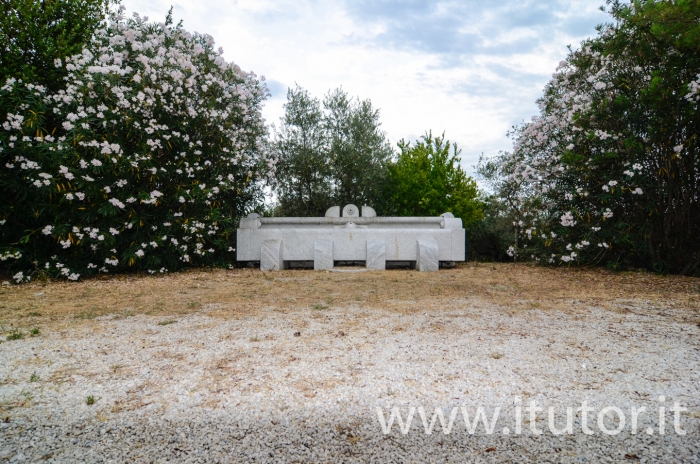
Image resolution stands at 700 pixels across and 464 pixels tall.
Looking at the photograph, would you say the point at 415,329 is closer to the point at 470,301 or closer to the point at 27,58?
the point at 470,301

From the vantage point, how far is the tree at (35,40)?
27.5 ft

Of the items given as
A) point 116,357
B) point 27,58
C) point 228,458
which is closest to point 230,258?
point 27,58

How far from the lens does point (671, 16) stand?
5.74m

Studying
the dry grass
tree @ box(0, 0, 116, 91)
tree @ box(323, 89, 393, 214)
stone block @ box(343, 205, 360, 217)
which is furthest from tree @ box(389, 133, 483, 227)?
tree @ box(0, 0, 116, 91)

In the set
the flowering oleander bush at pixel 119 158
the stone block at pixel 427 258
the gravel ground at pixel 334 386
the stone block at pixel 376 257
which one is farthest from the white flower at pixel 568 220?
the flowering oleander bush at pixel 119 158

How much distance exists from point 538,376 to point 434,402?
2.59 ft

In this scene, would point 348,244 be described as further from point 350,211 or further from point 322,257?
point 350,211

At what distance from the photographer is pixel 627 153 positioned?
767 cm

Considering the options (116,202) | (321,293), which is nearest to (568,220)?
(321,293)

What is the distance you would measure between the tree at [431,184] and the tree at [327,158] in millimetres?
1385

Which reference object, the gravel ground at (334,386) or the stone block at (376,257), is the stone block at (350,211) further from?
the gravel ground at (334,386)

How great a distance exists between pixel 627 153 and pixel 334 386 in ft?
25.2

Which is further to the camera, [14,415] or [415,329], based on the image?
[415,329]

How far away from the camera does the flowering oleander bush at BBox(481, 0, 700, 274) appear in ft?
23.1
